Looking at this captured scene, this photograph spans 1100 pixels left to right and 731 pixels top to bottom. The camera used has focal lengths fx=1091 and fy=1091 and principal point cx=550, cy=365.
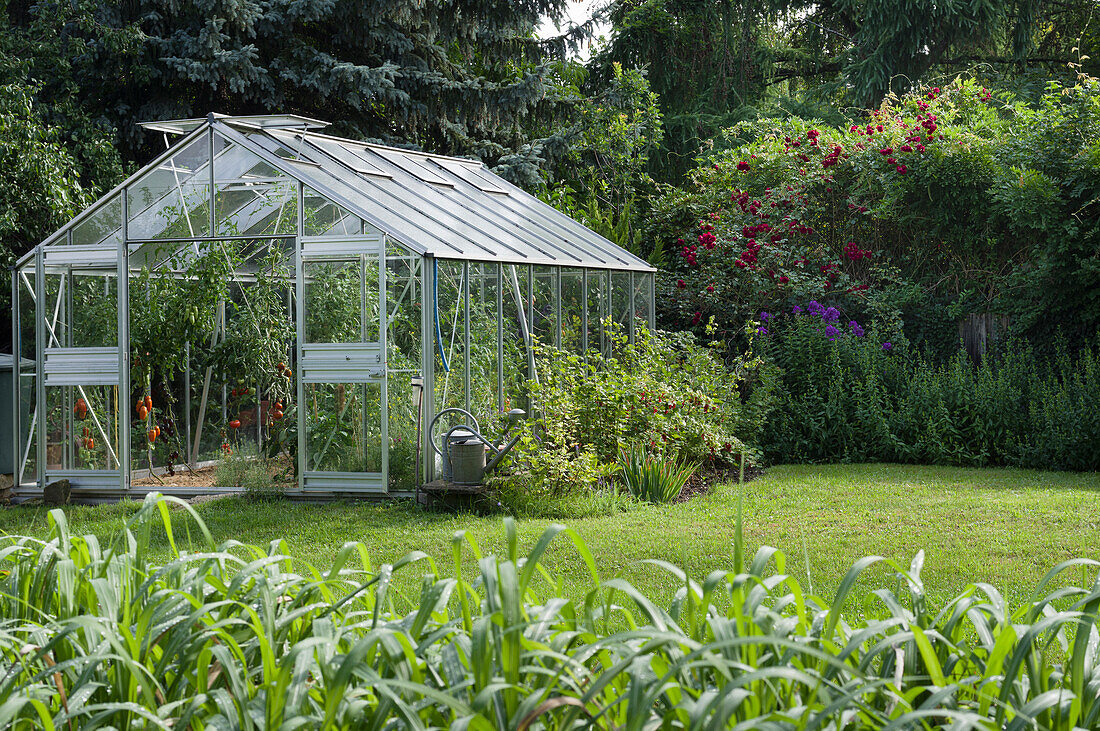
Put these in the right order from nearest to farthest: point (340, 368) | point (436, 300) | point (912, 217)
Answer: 1. point (436, 300)
2. point (340, 368)
3. point (912, 217)

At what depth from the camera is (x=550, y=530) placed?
2.21 m

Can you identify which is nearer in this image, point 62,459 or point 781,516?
point 781,516

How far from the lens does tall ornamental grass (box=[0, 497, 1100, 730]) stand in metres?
1.96

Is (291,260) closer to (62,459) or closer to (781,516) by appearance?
(62,459)

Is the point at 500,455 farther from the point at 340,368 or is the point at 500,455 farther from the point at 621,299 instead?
the point at 621,299

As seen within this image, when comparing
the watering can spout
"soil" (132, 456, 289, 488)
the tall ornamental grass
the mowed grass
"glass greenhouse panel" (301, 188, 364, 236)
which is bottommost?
the mowed grass

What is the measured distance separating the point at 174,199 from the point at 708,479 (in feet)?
17.5

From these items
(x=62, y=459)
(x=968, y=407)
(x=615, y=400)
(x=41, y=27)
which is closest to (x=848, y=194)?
(x=968, y=407)

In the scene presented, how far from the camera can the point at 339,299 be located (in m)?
8.85

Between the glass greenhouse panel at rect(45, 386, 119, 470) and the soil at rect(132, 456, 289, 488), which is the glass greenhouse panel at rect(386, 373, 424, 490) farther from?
the glass greenhouse panel at rect(45, 386, 119, 470)

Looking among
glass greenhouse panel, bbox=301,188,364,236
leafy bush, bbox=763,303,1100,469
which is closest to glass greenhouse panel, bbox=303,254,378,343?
glass greenhouse panel, bbox=301,188,364,236

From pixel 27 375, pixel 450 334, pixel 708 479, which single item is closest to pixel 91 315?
pixel 27 375

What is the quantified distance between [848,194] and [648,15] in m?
7.94

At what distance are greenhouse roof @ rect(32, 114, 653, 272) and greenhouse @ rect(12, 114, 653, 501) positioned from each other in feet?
0.06
